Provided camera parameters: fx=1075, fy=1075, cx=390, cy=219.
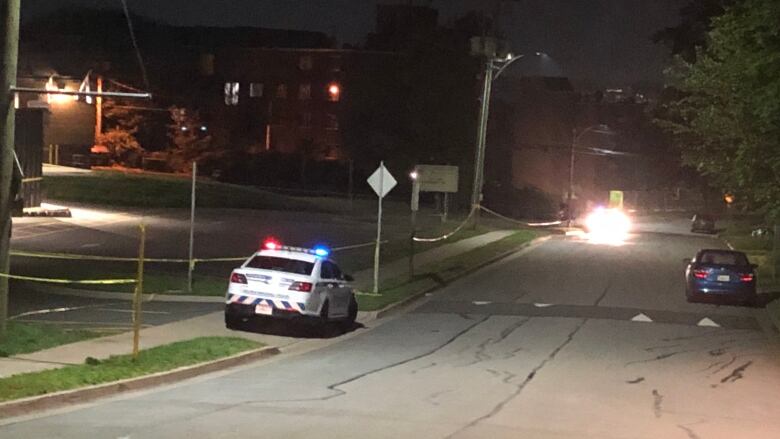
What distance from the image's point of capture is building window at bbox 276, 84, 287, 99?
9088cm

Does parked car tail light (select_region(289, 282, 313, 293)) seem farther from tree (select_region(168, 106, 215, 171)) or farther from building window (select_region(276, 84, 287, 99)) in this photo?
building window (select_region(276, 84, 287, 99))

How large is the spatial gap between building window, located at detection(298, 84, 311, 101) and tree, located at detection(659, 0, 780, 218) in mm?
60278

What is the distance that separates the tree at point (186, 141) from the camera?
7756 cm

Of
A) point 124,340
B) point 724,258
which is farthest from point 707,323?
point 124,340

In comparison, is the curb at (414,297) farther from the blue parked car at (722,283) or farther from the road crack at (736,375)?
the road crack at (736,375)

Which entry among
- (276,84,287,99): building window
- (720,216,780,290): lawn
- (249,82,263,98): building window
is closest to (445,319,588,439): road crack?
(720,216,780,290): lawn

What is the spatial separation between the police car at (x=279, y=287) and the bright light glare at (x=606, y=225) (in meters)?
41.8

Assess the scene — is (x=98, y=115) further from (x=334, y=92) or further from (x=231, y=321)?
(x=231, y=321)

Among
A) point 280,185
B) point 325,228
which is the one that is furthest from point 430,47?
point 325,228

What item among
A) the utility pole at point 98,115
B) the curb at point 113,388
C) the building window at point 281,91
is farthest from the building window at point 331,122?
the curb at point 113,388

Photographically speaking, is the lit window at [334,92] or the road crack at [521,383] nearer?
the road crack at [521,383]

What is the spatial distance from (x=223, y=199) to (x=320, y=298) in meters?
40.0

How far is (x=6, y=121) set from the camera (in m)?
16.0

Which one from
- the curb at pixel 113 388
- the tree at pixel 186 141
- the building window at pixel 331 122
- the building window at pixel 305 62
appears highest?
the building window at pixel 305 62
